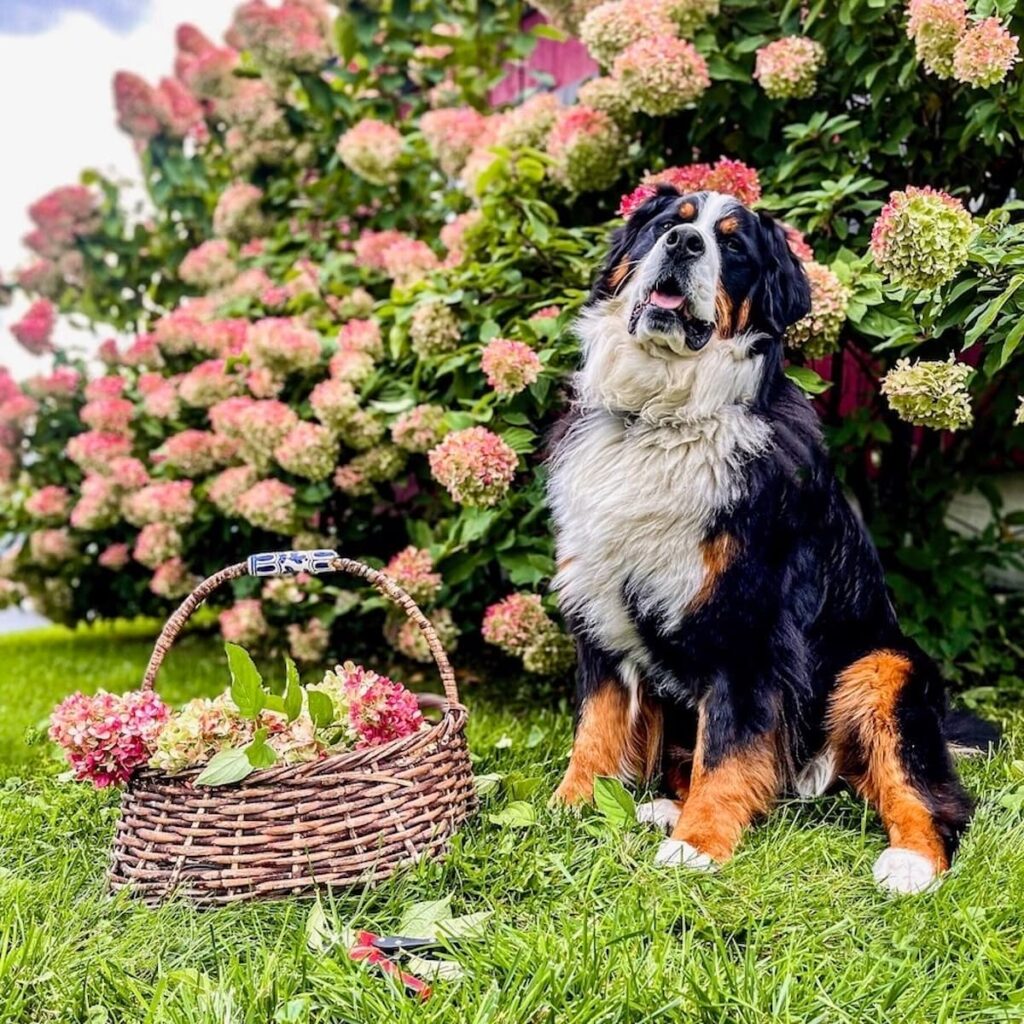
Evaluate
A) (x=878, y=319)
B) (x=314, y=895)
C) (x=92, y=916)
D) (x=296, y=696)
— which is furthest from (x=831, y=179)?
(x=92, y=916)

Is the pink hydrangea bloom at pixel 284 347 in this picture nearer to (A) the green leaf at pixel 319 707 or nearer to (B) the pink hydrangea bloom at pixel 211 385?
(B) the pink hydrangea bloom at pixel 211 385

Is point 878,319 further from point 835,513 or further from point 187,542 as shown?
point 187,542

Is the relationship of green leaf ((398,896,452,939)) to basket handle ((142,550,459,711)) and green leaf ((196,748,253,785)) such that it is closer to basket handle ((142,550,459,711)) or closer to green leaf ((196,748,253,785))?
green leaf ((196,748,253,785))

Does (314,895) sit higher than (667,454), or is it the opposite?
(667,454)

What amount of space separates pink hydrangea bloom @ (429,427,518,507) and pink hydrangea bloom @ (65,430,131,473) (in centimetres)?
254

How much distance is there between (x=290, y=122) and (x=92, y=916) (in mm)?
4553

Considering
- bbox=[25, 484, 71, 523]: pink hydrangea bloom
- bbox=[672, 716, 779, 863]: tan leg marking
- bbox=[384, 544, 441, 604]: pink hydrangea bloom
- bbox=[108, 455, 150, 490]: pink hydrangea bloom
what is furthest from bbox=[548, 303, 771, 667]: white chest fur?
bbox=[25, 484, 71, 523]: pink hydrangea bloom

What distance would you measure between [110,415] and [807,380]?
357 cm

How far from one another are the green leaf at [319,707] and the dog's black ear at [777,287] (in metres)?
1.33

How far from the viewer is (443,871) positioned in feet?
7.06

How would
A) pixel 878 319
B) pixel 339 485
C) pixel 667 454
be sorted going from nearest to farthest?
pixel 667 454 → pixel 878 319 → pixel 339 485

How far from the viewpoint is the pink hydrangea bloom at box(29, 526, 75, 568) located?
231 inches

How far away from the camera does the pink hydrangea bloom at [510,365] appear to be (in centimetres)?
318

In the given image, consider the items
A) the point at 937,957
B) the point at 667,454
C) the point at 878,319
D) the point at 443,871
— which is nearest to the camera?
the point at 937,957
